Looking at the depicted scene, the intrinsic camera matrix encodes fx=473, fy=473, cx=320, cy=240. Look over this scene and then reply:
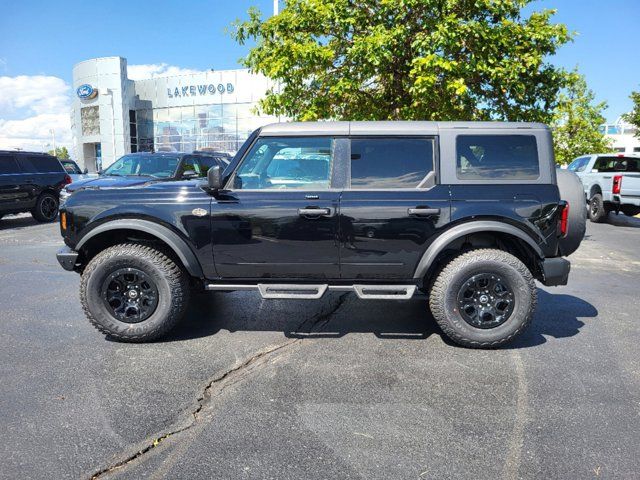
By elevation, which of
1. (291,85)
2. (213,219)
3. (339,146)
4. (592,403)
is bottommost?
(592,403)

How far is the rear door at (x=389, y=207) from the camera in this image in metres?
3.88

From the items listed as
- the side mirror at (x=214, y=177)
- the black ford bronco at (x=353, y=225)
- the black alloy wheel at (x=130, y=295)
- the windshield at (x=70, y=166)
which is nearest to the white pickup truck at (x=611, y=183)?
the black ford bronco at (x=353, y=225)

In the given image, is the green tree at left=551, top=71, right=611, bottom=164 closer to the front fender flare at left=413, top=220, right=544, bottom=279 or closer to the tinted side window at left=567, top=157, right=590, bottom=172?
the tinted side window at left=567, top=157, right=590, bottom=172

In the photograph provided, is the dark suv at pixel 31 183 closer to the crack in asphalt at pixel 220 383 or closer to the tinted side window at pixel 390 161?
the crack in asphalt at pixel 220 383

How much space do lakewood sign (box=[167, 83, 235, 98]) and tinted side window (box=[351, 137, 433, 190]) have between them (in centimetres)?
3490

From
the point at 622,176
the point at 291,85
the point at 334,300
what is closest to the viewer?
the point at 334,300

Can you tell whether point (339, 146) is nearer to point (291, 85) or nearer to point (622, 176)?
point (291, 85)

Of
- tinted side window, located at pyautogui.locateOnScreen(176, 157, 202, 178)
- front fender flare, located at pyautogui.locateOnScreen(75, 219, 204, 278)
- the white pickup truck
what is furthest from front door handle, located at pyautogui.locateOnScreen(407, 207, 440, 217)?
the white pickup truck

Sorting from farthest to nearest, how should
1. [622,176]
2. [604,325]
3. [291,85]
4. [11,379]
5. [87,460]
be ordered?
[622,176], [291,85], [604,325], [11,379], [87,460]

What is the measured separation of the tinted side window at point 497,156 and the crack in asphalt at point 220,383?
2026 mm

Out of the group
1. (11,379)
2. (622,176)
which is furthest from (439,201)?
(622,176)

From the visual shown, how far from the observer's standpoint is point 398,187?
398 centimetres

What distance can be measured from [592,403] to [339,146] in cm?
264

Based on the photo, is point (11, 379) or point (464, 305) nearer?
point (11, 379)
